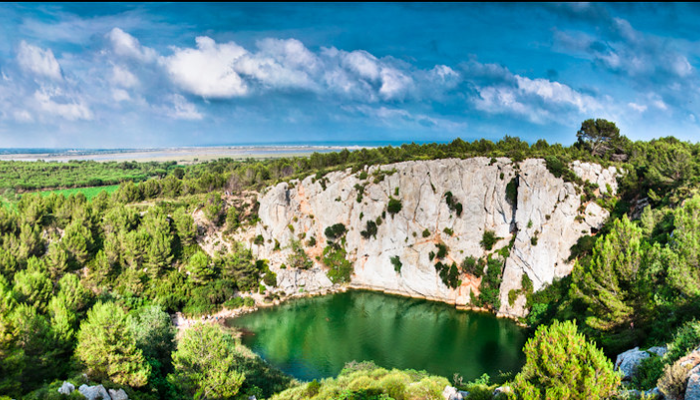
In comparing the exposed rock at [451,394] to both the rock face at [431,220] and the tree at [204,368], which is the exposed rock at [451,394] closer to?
the tree at [204,368]

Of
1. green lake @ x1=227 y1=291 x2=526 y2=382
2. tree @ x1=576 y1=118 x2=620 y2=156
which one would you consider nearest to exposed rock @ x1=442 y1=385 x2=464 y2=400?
green lake @ x1=227 y1=291 x2=526 y2=382

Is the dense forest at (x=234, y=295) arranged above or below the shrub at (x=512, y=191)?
below

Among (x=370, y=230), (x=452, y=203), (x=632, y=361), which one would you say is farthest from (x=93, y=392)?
(x=452, y=203)

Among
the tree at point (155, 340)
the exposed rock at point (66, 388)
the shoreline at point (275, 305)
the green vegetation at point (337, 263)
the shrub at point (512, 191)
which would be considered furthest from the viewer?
the green vegetation at point (337, 263)

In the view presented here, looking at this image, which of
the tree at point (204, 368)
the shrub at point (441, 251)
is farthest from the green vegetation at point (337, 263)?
the tree at point (204, 368)

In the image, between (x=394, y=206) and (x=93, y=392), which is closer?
(x=93, y=392)

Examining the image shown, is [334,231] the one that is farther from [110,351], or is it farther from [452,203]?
[110,351]

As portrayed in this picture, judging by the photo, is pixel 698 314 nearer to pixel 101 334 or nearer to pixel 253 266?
pixel 101 334

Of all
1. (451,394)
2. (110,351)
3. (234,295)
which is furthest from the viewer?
(234,295)
